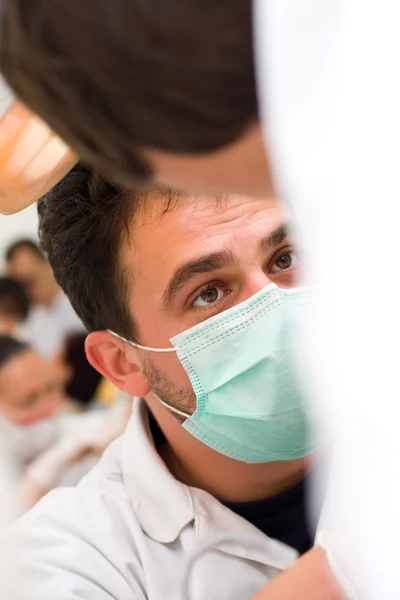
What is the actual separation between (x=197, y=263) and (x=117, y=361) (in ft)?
0.78

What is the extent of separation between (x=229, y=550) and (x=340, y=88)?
72 centimetres

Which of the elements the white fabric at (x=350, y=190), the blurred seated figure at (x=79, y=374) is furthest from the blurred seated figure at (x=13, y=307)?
the white fabric at (x=350, y=190)

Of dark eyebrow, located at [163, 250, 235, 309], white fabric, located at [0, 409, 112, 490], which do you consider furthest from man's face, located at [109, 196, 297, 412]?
white fabric, located at [0, 409, 112, 490]

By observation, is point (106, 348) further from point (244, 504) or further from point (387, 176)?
point (387, 176)

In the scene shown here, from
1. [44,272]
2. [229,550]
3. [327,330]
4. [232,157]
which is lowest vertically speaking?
[229,550]

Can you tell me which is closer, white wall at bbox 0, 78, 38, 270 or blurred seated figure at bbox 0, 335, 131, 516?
blurred seated figure at bbox 0, 335, 131, 516

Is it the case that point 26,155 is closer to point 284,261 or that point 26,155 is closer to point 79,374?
point 284,261

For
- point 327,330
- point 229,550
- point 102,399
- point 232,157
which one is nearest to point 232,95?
point 232,157

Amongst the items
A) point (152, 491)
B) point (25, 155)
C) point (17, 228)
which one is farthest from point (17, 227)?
point (25, 155)

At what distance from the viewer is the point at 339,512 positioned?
21.7 inches

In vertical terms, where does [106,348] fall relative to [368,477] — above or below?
above

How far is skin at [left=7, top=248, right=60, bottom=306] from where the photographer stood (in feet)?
6.07

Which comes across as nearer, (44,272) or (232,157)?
(232,157)

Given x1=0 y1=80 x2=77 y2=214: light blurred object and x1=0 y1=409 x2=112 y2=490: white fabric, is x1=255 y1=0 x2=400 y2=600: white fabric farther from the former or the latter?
x1=0 y1=409 x2=112 y2=490: white fabric
